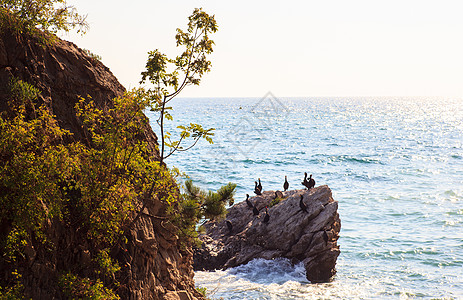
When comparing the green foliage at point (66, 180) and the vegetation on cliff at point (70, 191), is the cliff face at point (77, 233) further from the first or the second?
the green foliage at point (66, 180)

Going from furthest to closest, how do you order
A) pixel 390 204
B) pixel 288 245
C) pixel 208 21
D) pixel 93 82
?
pixel 390 204 < pixel 288 245 < pixel 93 82 < pixel 208 21

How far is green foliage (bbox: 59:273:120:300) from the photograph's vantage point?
30.1 ft

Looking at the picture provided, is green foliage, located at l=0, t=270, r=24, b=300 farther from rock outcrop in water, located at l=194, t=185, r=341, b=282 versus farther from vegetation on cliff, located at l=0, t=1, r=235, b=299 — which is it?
rock outcrop in water, located at l=194, t=185, r=341, b=282

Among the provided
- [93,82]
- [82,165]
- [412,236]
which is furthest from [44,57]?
[412,236]

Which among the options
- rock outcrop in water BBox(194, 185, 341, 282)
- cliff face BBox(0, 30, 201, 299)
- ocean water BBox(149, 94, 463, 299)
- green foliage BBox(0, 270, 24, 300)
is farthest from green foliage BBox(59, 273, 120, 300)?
rock outcrop in water BBox(194, 185, 341, 282)

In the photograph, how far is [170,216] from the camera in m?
11.7

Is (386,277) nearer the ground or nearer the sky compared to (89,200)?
nearer the ground

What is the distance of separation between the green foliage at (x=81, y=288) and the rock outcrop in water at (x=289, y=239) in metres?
15.1

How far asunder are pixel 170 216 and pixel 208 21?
18.0ft

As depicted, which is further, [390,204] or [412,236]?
[390,204]

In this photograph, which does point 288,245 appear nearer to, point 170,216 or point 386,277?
point 386,277

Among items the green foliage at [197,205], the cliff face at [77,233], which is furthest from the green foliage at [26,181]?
the green foliage at [197,205]

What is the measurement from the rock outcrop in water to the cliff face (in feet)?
36.0

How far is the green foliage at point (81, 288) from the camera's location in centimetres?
918
